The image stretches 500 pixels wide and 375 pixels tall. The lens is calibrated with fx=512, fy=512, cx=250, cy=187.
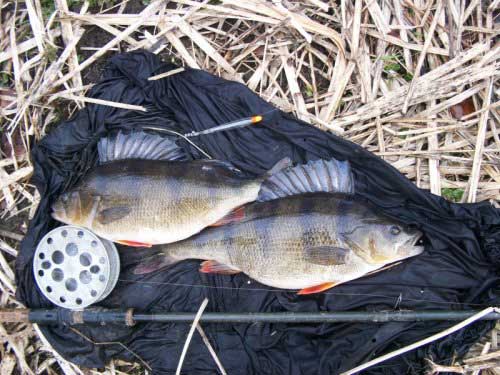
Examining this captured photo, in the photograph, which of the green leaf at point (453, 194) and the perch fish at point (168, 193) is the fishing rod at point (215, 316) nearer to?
the perch fish at point (168, 193)

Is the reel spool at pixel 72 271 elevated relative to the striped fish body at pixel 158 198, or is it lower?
lower

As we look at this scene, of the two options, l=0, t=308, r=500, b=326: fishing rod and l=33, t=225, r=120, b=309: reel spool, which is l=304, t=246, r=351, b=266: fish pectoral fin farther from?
l=33, t=225, r=120, b=309: reel spool

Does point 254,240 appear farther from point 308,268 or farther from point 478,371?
point 478,371

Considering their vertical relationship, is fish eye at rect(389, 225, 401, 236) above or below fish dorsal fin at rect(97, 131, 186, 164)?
below

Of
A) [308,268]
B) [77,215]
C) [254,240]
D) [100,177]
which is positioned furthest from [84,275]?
[308,268]

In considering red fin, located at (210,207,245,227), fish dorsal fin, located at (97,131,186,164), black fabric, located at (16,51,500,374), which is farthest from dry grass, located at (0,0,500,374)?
red fin, located at (210,207,245,227)

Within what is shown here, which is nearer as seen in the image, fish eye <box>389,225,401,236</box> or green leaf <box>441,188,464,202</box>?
fish eye <box>389,225,401,236</box>

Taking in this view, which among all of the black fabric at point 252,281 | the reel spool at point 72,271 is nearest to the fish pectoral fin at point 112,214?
the reel spool at point 72,271
